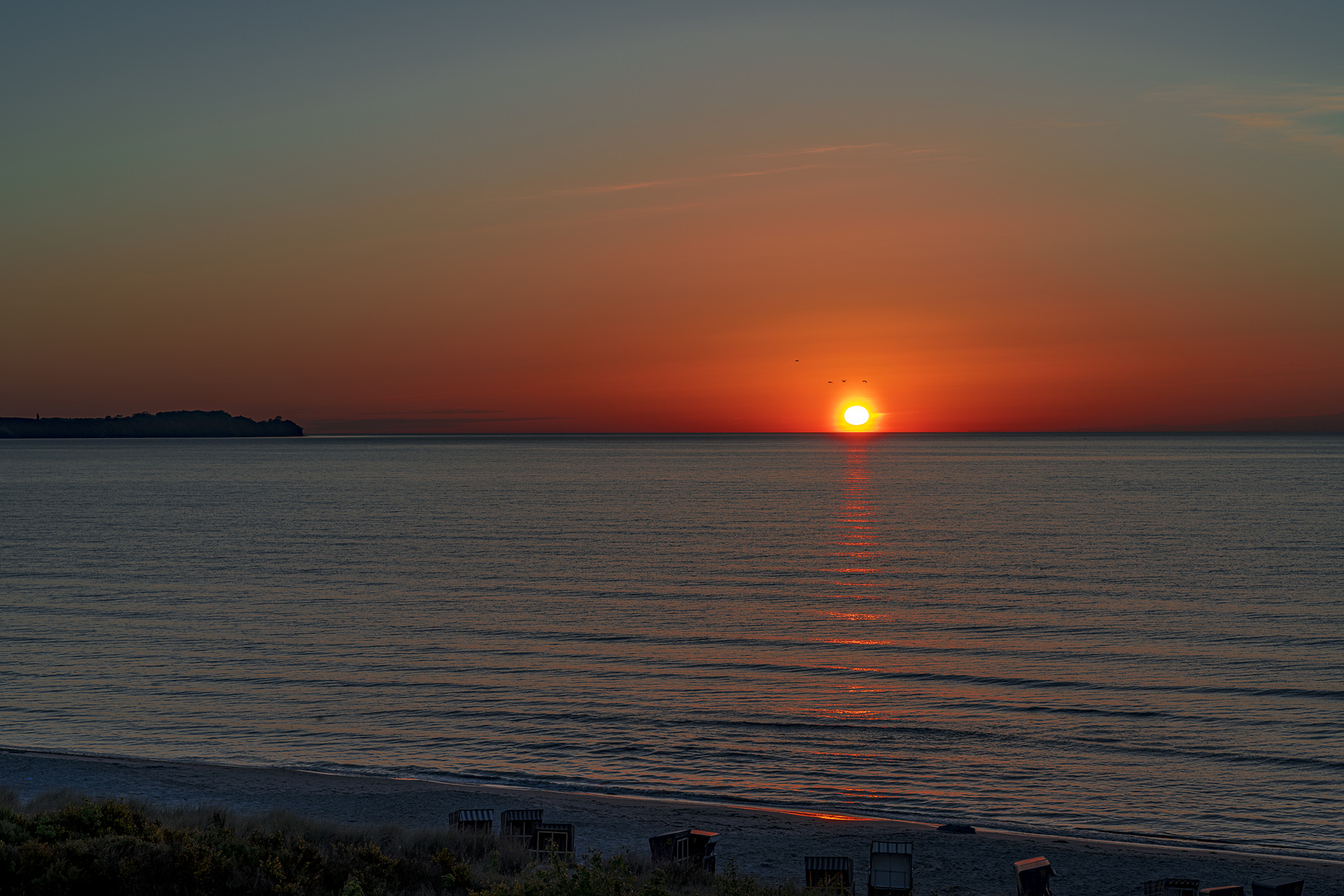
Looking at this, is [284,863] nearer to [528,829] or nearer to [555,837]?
[528,829]

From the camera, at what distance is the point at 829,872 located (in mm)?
12312

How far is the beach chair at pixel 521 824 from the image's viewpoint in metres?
13.5

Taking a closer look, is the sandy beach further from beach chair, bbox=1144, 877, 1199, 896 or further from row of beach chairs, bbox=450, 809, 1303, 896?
beach chair, bbox=1144, 877, 1199, 896

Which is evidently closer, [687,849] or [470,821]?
[687,849]

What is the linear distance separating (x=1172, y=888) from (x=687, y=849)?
5838mm

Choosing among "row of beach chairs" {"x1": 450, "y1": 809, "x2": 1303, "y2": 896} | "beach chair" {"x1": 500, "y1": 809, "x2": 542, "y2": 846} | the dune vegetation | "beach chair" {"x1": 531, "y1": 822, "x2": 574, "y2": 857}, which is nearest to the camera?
the dune vegetation

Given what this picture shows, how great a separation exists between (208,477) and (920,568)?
131556 mm

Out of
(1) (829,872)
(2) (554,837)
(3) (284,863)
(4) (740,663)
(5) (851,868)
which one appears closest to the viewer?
(3) (284,863)

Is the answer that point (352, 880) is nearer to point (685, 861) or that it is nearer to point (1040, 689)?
point (685, 861)

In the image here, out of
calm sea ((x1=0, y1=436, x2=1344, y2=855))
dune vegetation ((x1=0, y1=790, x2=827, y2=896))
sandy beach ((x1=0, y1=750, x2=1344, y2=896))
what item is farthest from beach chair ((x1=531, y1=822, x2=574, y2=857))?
calm sea ((x1=0, y1=436, x2=1344, y2=855))

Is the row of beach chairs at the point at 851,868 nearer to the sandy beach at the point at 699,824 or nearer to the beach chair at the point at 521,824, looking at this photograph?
the beach chair at the point at 521,824

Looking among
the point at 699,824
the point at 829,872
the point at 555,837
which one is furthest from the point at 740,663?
the point at 829,872

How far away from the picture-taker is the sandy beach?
13750 millimetres

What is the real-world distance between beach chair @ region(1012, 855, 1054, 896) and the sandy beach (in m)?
1.34
